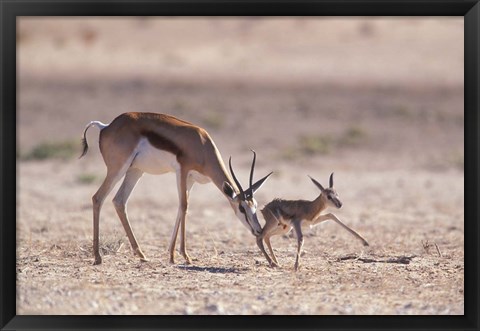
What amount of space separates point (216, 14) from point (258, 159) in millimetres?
15500

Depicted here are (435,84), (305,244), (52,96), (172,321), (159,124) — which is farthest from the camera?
(435,84)

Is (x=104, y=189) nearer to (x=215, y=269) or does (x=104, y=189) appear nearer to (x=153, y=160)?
(x=153, y=160)

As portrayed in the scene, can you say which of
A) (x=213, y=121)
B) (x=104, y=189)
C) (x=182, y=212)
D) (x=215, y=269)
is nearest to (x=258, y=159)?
(x=213, y=121)

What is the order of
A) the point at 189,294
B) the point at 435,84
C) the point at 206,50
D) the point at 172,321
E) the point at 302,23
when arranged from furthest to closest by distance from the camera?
the point at 302,23, the point at 206,50, the point at 435,84, the point at 189,294, the point at 172,321

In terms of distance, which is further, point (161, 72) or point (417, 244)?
point (161, 72)

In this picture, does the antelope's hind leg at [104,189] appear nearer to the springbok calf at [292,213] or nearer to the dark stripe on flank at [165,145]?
the dark stripe on flank at [165,145]

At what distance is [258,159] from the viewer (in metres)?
22.3

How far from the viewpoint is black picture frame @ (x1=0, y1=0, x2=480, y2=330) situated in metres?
6.45

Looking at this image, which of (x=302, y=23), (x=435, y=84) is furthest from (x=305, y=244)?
(x=302, y=23)

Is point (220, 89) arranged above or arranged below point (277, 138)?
above

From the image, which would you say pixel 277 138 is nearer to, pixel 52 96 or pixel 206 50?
pixel 52 96

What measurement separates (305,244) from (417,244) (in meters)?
1.44

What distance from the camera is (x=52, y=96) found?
96.2ft

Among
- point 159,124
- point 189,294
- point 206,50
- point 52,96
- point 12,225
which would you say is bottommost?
point 189,294
